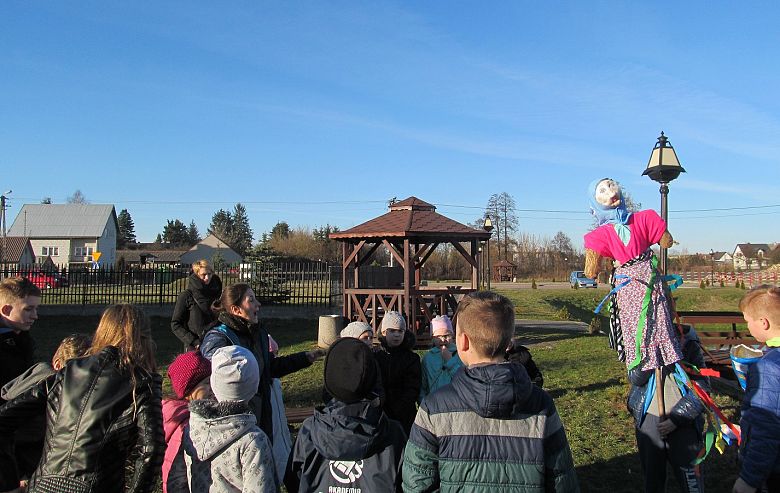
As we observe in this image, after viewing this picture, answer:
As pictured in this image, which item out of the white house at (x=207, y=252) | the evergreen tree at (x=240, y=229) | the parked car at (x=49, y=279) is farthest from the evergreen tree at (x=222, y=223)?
the parked car at (x=49, y=279)

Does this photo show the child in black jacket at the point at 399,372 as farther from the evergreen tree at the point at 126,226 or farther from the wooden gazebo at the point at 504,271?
the evergreen tree at the point at 126,226

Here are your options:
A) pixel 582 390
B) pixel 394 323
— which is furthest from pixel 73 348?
pixel 582 390

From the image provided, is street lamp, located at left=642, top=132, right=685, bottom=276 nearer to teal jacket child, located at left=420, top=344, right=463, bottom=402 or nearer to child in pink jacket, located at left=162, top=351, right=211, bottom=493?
teal jacket child, located at left=420, top=344, right=463, bottom=402

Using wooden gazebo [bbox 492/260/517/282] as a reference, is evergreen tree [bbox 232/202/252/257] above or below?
above

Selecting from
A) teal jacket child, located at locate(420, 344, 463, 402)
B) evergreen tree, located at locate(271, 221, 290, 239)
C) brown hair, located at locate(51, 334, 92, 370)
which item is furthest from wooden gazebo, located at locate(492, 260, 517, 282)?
brown hair, located at locate(51, 334, 92, 370)

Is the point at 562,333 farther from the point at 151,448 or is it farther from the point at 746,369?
the point at 151,448

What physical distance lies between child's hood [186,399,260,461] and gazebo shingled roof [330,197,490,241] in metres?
9.56

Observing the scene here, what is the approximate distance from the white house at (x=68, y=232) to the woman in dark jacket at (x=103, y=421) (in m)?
58.9

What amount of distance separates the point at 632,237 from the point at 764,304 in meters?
0.66

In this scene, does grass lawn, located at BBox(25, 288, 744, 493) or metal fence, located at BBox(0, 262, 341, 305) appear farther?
metal fence, located at BBox(0, 262, 341, 305)

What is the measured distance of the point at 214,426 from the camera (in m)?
2.43

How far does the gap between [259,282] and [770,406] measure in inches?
759

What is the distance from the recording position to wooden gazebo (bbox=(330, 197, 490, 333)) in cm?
1229

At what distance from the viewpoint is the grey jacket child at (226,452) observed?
239cm
